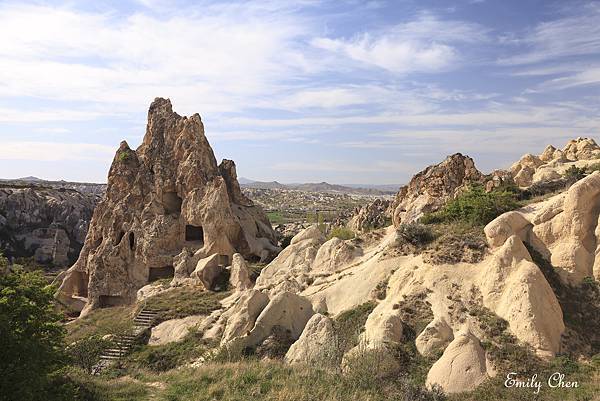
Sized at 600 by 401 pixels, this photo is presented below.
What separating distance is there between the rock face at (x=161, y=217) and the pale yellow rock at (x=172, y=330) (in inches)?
309

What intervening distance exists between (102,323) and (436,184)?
21.9m

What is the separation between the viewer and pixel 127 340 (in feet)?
71.7

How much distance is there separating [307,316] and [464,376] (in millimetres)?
7301

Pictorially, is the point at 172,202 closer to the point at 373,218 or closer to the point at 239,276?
the point at 239,276

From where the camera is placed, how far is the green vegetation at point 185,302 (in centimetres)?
2355

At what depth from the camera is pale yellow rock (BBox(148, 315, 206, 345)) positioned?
21.5m

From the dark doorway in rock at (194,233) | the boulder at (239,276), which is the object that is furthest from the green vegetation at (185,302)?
the dark doorway in rock at (194,233)

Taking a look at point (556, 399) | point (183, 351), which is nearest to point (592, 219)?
point (556, 399)

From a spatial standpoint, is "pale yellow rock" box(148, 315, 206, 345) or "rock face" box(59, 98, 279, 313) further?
"rock face" box(59, 98, 279, 313)

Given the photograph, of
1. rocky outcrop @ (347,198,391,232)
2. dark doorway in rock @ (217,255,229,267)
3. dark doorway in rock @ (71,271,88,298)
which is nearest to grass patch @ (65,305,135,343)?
dark doorway in rock @ (71,271,88,298)

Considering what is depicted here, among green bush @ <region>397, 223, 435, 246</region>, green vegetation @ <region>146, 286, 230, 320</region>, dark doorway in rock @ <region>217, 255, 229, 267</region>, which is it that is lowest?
green vegetation @ <region>146, 286, 230, 320</region>

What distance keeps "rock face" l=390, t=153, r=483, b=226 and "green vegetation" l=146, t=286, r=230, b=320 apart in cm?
1204

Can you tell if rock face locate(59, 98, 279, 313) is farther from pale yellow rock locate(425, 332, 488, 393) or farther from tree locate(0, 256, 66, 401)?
tree locate(0, 256, 66, 401)

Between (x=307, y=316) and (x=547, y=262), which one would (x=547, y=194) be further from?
(x=307, y=316)
